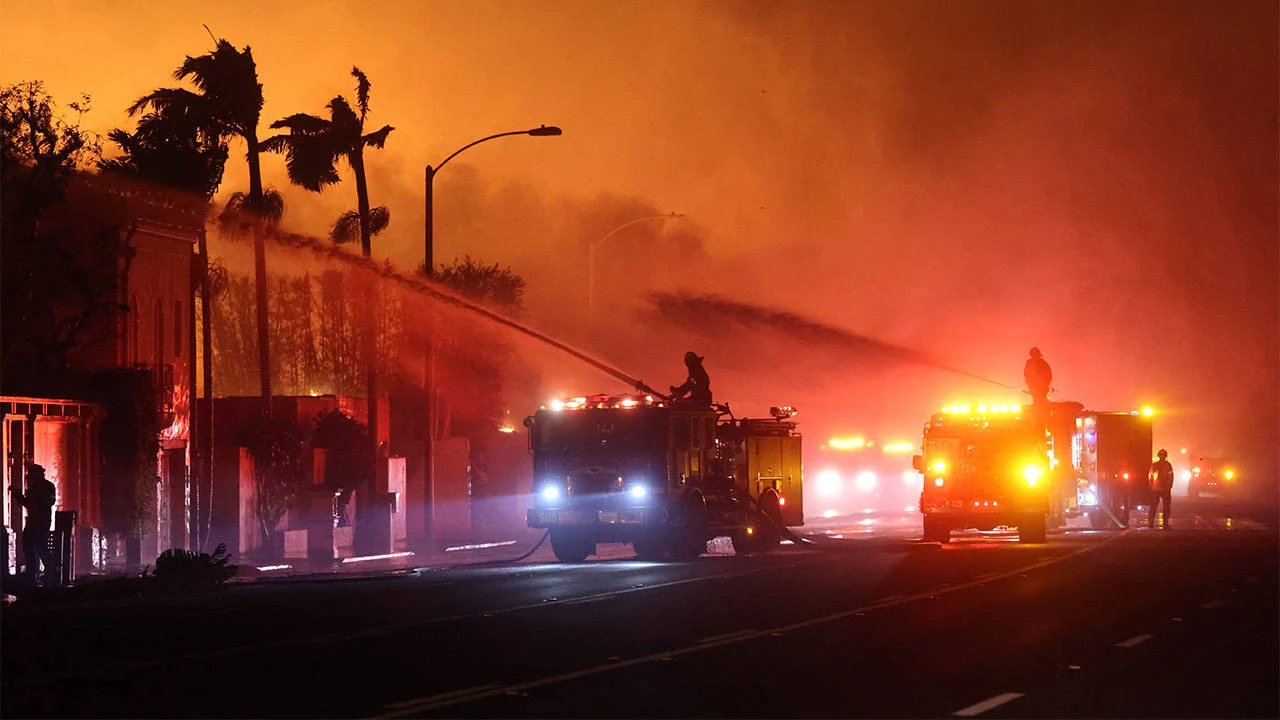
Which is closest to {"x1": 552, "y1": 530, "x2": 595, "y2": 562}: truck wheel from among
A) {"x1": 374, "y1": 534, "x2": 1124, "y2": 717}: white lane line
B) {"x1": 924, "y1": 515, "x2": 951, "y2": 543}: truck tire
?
{"x1": 924, "y1": 515, "x2": 951, "y2": 543}: truck tire

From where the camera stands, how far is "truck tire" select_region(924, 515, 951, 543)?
3644cm

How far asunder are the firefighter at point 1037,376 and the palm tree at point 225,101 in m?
20.0

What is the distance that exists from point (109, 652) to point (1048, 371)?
26966 mm

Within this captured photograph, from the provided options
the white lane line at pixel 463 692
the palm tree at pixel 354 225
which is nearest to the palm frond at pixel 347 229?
the palm tree at pixel 354 225

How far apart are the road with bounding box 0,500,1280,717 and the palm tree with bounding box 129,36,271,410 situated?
21.3 m

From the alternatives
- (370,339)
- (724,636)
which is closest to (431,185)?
(370,339)

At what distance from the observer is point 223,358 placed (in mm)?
99500

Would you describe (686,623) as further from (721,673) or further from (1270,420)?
(1270,420)

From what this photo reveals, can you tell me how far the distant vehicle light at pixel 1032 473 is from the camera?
3547 centimetres

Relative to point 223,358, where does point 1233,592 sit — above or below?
below

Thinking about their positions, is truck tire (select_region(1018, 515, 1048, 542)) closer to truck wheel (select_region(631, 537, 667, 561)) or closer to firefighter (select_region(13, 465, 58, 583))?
truck wheel (select_region(631, 537, 667, 561))

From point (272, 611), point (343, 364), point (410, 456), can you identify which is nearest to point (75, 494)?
point (272, 611)

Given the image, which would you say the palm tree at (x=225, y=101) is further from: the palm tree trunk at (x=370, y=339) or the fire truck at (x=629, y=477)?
the fire truck at (x=629, y=477)

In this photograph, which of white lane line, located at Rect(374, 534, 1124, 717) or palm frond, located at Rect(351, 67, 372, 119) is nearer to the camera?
white lane line, located at Rect(374, 534, 1124, 717)
